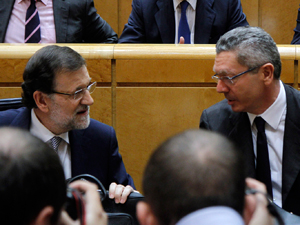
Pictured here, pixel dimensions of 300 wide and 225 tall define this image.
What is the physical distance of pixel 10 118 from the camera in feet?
4.50

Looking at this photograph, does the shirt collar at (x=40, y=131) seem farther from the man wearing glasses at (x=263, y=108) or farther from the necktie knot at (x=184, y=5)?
the necktie knot at (x=184, y=5)

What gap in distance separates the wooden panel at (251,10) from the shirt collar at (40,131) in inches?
87.9

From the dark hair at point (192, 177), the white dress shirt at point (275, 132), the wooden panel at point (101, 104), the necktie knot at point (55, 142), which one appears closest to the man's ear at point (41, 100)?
the necktie knot at point (55, 142)

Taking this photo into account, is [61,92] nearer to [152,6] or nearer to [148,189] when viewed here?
[148,189]

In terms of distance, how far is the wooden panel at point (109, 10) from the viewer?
3193 millimetres

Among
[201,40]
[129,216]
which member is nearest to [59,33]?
[201,40]

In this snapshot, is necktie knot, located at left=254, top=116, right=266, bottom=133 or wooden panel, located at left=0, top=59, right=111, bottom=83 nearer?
necktie knot, located at left=254, top=116, right=266, bottom=133

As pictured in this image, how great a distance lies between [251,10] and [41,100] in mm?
2259

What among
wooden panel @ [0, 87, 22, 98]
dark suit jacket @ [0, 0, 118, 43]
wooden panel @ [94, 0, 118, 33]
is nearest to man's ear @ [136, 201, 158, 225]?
wooden panel @ [0, 87, 22, 98]

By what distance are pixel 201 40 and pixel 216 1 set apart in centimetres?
26

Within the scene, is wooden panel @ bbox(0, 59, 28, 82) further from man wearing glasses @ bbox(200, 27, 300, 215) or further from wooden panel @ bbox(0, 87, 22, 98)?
man wearing glasses @ bbox(200, 27, 300, 215)

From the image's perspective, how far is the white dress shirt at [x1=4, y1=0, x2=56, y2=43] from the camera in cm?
215

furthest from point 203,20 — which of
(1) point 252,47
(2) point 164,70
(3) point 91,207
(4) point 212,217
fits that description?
(4) point 212,217

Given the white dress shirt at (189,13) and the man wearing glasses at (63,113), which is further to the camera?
the white dress shirt at (189,13)
